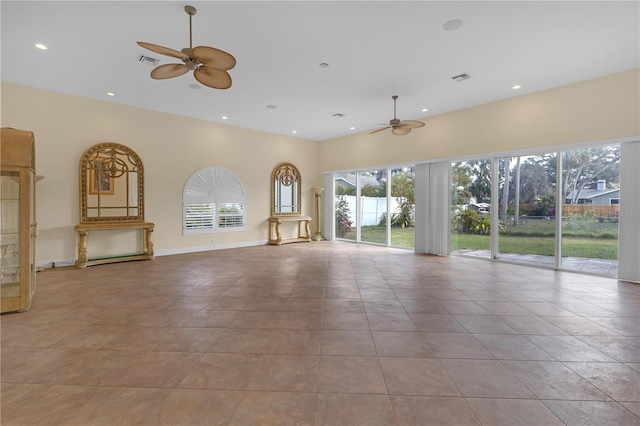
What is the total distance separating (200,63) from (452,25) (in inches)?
121

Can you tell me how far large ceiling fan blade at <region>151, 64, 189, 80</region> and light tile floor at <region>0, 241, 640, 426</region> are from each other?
9.41 feet

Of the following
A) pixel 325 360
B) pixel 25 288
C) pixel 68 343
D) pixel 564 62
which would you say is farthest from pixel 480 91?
pixel 25 288

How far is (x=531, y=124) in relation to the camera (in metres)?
5.72

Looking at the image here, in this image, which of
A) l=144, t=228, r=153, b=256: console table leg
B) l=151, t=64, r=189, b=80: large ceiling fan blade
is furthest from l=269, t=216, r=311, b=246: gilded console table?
l=151, t=64, r=189, b=80: large ceiling fan blade

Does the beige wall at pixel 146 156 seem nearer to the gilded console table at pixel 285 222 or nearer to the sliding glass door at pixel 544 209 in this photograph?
the gilded console table at pixel 285 222

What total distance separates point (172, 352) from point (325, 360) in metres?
1.34

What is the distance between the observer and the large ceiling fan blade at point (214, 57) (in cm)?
295

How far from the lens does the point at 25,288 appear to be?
11.4 feet

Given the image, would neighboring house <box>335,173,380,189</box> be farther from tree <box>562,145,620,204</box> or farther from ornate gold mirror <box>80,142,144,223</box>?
ornate gold mirror <box>80,142,144,223</box>

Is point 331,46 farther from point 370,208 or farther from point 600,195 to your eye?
point 370,208

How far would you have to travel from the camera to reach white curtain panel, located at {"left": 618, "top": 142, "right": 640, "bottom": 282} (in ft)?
15.7

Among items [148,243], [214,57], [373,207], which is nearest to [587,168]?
[373,207]

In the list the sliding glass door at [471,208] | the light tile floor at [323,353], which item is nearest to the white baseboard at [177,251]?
the light tile floor at [323,353]

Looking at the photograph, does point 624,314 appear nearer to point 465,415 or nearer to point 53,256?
point 465,415
